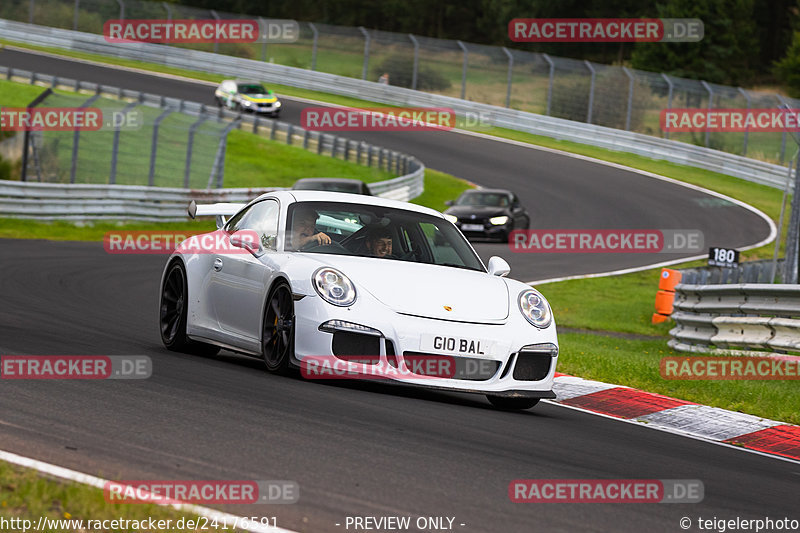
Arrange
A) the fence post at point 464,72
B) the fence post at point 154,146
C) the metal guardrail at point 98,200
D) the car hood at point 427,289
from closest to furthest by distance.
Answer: the car hood at point 427,289 → the metal guardrail at point 98,200 → the fence post at point 154,146 → the fence post at point 464,72

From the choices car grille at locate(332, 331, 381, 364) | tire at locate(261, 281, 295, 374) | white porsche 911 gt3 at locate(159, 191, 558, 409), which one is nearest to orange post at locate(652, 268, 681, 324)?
white porsche 911 gt3 at locate(159, 191, 558, 409)

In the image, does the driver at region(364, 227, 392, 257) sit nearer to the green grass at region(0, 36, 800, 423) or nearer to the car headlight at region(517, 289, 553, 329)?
the car headlight at region(517, 289, 553, 329)

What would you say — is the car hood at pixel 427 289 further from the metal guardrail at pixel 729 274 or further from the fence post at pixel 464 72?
the fence post at pixel 464 72

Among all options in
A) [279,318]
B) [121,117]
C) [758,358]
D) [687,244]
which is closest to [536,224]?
[687,244]

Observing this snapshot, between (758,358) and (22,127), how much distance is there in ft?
53.5

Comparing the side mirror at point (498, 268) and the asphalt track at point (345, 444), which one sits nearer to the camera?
the asphalt track at point (345, 444)

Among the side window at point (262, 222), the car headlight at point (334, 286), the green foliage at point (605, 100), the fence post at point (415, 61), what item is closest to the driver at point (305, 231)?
the side window at point (262, 222)

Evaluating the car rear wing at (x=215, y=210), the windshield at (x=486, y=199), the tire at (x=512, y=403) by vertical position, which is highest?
the car rear wing at (x=215, y=210)

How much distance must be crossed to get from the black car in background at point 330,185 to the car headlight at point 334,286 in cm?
1588

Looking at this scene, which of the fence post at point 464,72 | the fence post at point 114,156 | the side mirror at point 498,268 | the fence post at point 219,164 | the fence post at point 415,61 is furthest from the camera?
the fence post at point 415,61

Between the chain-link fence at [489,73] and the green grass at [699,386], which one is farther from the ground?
the chain-link fence at [489,73]

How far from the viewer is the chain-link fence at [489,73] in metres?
45.8

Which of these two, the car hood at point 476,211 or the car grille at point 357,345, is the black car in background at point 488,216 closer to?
the car hood at point 476,211

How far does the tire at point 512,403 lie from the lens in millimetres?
8355
